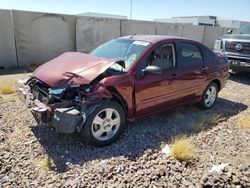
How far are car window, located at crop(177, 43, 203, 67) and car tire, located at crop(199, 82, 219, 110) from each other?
748 millimetres

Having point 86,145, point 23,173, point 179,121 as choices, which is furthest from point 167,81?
point 23,173

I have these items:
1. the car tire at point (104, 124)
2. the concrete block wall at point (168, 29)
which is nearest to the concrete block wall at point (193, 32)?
the concrete block wall at point (168, 29)

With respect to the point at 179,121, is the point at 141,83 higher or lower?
higher

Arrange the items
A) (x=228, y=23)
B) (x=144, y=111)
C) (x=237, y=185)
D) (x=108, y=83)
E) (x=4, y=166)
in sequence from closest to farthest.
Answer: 1. (x=237, y=185)
2. (x=4, y=166)
3. (x=108, y=83)
4. (x=144, y=111)
5. (x=228, y=23)

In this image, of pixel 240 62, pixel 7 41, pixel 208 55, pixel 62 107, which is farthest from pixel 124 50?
pixel 7 41

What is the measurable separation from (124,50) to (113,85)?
1033 millimetres

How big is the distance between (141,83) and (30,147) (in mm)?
1948

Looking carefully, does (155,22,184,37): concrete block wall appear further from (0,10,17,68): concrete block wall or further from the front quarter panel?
the front quarter panel

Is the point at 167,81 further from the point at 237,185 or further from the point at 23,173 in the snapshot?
the point at 23,173

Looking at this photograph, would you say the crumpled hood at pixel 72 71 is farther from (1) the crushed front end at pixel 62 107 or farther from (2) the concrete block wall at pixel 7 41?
(2) the concrete block wall at pixel 7 41

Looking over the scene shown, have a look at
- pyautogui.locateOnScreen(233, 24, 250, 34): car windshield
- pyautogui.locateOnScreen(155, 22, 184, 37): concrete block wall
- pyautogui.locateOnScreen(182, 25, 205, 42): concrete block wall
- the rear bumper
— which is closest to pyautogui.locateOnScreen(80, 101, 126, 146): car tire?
the rear bumper

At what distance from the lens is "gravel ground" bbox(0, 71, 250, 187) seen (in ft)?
10.2

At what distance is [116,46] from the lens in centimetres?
482

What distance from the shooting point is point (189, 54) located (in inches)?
201
